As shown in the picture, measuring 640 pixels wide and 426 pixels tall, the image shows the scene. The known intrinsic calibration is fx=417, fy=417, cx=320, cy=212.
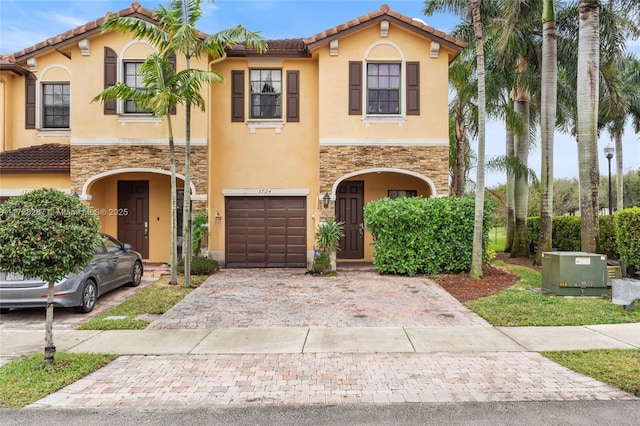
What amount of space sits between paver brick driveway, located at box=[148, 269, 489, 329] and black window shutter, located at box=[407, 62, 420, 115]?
211 inches

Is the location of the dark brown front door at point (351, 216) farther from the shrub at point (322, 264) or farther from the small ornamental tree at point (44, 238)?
the small ornamental tree at point (44, 238)

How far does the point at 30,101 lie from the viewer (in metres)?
14.2

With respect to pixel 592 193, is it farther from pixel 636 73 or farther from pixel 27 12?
pixel 636 73

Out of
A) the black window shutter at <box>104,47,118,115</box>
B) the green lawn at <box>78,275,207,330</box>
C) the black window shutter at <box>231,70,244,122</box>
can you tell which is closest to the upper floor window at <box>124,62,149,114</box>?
the black window shutter at <box>104,47,118,115</box>

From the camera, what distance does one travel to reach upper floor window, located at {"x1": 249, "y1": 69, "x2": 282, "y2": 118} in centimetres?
1403

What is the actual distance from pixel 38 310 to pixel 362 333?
6731 mm

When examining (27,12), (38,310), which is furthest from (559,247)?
(27,12)

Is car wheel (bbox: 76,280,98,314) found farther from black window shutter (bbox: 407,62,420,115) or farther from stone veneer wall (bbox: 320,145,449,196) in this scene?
black window shutter (bbox: 407,62,420,115)

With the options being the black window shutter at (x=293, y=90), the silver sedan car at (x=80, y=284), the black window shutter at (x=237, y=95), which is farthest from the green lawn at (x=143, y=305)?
the black window shutter at (x=293, y=90)

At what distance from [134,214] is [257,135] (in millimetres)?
5100

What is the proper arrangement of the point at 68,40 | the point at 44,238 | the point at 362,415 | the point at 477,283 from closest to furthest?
1. the point at 362,415
2. the point at 44,238
3. the point at 477,283
4. the point at 68,40

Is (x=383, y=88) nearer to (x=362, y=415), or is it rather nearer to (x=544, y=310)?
(x=544, y=310)

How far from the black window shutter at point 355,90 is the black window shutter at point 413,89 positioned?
1.55m

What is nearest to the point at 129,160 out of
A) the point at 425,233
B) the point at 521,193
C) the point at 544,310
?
the point at 425,233
